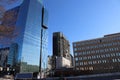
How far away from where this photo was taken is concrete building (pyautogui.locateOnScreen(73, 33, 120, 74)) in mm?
83875

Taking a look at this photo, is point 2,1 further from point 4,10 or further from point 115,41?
point 115,41

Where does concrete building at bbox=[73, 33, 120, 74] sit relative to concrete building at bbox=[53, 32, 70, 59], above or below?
below

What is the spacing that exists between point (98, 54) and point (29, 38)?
5266cm

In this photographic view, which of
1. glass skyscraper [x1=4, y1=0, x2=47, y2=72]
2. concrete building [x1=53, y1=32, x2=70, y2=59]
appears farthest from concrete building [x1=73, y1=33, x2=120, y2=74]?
concrete building [x1=53, y1=32, x2=70, y2=59]

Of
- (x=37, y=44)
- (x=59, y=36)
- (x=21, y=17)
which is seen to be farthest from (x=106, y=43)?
(x=59, y=36)

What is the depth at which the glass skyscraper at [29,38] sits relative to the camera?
9102 cm

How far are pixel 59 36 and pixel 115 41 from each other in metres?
83.9

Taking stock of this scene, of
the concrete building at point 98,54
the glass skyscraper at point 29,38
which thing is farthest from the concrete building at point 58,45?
the concrete building at point 98,54

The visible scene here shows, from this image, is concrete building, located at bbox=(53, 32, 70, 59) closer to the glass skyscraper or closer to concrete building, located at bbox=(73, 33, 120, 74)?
the glass skyscraper

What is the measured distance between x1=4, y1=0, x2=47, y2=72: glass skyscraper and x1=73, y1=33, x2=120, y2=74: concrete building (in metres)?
28.6

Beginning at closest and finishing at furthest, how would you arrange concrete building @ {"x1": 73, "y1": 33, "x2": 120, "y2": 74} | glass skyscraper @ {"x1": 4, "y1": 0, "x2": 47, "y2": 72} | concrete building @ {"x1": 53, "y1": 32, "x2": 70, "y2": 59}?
1. concrete building @ {"x1": 73, "y1": 33, "x2": 120, "y2": 74}
2. glass skyscraper @ {"x1": 4, "y1": 0, "x2": 47, "y2": 72}
3. concrete building @ {"x1": 53, "y1": 32, "x2": 70, "y2": 59}

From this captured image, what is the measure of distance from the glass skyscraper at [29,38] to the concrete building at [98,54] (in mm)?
28571

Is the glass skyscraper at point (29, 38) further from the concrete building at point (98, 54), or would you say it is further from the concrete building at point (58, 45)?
the concrete building at point (58, 45)

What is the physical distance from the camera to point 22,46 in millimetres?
91938
